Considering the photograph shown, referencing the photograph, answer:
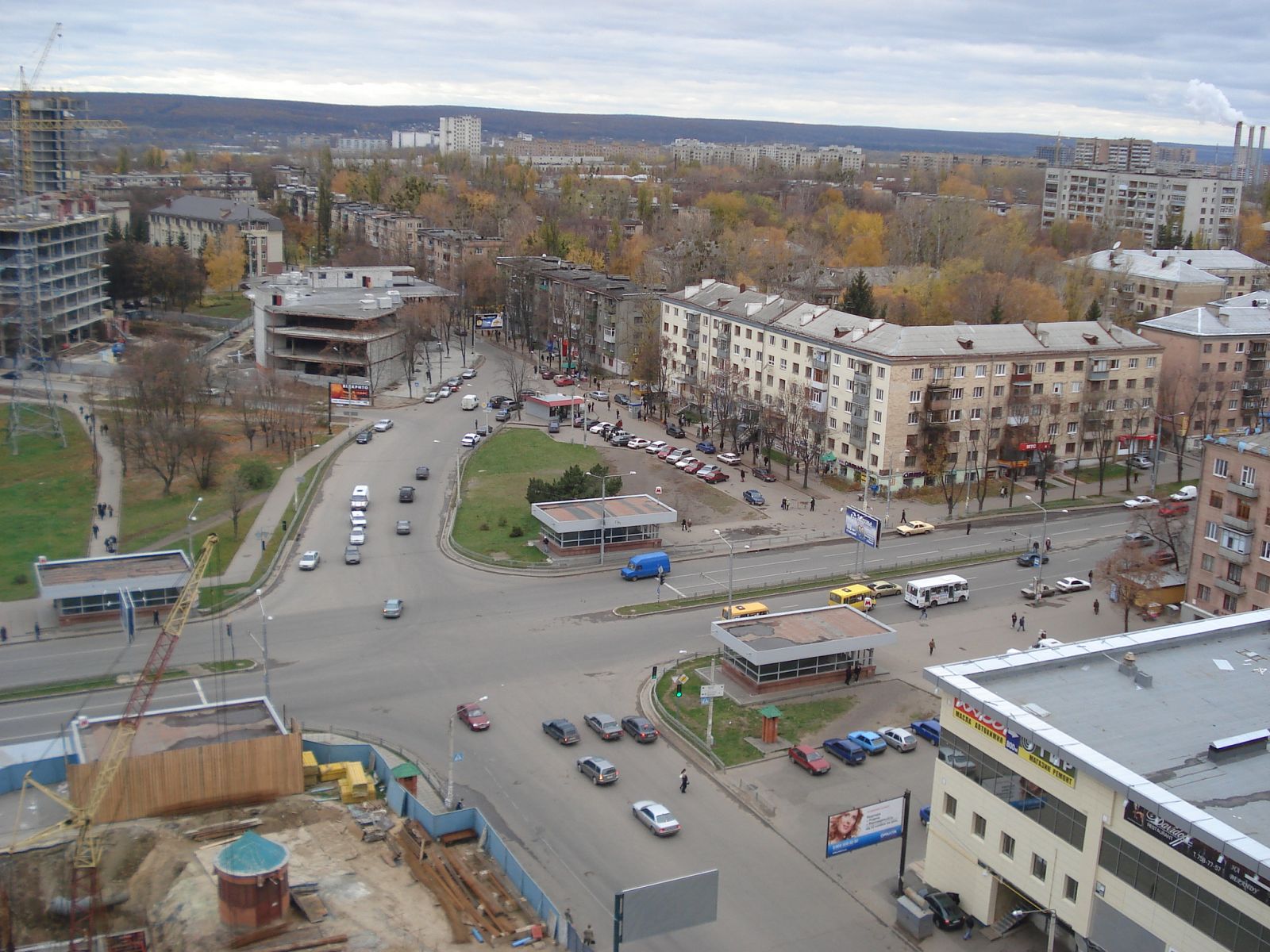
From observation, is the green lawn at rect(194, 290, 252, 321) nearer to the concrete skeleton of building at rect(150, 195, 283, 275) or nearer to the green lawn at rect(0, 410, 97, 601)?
the concrete skeleton of building at rect(150, 195, 283, 275)

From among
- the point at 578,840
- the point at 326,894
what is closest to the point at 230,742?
the point at 326,894

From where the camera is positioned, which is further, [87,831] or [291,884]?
[87,831]

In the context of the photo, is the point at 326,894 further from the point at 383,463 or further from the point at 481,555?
the point at 383,463

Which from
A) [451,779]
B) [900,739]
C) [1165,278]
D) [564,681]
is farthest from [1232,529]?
[1165,278]

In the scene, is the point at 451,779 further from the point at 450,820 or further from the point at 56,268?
the point at 56,268

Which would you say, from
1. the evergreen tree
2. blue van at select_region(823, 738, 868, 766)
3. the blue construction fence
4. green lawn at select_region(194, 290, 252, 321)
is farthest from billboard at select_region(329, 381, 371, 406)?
blue van at select_region(823, 738, 868, 766)
